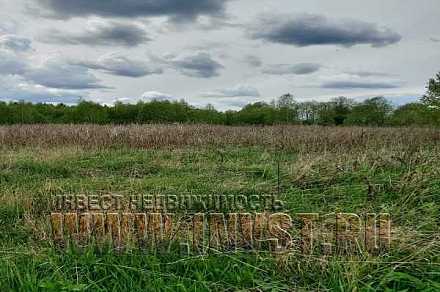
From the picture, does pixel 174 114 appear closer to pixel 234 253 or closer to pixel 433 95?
pixel 433 95

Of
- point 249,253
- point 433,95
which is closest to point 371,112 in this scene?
point 433,95

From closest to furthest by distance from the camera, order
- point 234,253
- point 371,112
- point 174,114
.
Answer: point 234,253 → point 174,114 → point 371,112

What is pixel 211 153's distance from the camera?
8133 millimetres

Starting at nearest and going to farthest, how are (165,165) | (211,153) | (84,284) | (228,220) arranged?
(84,284), (228,220), (165,165), (211,153)

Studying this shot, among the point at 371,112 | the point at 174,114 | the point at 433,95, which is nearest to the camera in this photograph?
the point at 433,95

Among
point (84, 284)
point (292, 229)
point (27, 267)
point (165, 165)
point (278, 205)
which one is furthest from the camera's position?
point (165, 165)

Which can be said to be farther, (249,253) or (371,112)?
(371,112)

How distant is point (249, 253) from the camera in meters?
2.80

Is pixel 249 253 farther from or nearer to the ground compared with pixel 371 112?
nearer to the ground

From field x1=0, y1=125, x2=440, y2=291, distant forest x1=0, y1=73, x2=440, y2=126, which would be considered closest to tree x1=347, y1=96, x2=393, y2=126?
distant forest x1=0, y1=73, x2=440, y2=126

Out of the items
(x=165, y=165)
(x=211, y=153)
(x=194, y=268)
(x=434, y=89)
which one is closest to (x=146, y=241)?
(x=194, y=268)

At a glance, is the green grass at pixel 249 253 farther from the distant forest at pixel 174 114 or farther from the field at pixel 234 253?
the distant forest at pixel 174 114

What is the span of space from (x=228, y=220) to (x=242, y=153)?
502 cm

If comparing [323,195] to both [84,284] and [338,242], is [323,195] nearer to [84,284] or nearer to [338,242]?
[338,242]
